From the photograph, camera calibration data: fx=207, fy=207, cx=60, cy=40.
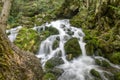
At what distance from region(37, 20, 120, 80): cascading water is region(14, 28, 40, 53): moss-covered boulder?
0.48m

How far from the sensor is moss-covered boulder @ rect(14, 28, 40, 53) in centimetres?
1386

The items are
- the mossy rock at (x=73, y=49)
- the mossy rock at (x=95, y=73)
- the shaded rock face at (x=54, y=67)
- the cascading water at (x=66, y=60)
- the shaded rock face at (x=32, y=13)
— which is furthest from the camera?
the shaded rock face at (x=32, y=13)

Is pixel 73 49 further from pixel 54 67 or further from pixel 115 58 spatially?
pixel 115 58

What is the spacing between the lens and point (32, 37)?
1509 centimetres

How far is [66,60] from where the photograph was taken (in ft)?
40.5

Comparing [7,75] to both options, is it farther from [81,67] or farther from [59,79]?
[81,67]

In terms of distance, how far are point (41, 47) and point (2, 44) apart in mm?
10998

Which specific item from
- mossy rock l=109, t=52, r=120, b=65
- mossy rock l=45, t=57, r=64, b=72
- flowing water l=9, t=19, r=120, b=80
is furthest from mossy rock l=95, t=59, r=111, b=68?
mossy rock l=45, t=57, r=64, b=72

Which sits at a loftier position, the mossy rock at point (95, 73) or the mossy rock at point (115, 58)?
the mossy rock at point (95, 73)

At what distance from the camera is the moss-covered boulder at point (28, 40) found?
45.5 ft

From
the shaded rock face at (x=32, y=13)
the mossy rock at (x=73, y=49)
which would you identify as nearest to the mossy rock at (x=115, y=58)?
the mossy rock at (x=73, y=49)

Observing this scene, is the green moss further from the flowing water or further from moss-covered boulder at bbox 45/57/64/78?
moss-covered boulder at bbox 45/57/64/78

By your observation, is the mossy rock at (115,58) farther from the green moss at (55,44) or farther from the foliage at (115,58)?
the green moss at (55,44)

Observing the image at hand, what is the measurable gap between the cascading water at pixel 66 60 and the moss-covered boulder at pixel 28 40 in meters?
0.48
